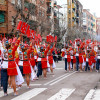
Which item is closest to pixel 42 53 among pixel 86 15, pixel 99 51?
pixel 99 51

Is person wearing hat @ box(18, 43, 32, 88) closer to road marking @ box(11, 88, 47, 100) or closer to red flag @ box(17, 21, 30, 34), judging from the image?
road marking @ box(11, 88, 47, 100)

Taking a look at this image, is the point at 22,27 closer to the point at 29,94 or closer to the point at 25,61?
the point at 25,61

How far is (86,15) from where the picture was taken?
98.8m

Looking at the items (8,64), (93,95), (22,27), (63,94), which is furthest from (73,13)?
(8,64)

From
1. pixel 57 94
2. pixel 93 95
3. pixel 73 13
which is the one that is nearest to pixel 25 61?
pixel 57 94

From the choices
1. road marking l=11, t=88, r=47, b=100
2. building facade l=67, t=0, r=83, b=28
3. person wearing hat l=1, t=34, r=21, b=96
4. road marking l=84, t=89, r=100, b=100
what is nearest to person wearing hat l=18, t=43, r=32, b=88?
road marking l=11, t=88, r=47, b=100

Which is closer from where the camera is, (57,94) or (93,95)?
(93,95)

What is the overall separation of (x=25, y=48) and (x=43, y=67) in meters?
2.89

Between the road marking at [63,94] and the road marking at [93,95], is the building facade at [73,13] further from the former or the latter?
the road marking at [93,95]

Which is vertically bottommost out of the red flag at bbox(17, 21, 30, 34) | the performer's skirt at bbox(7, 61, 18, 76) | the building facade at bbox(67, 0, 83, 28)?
the performer's skirt at bbox(7, 61, 18, 76)

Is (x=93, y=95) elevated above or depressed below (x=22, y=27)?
below

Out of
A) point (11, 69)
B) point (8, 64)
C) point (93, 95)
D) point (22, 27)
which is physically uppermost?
point (22, 27)

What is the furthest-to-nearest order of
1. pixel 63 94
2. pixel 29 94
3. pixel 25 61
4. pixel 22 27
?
pixel 25 61 → pixel 22 27 → pixel 29 94 → pixel 63 94

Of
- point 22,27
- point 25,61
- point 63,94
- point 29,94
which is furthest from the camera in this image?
point 25,61
